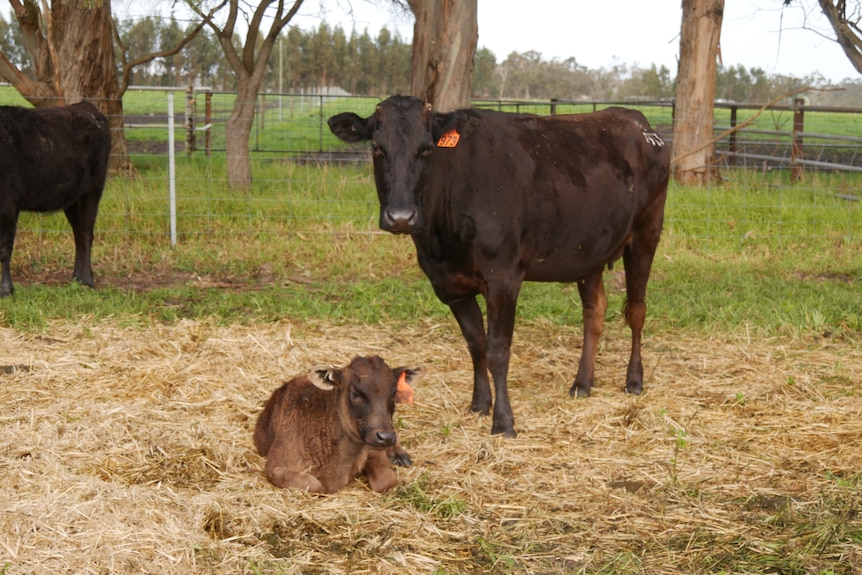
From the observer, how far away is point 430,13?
888 cm

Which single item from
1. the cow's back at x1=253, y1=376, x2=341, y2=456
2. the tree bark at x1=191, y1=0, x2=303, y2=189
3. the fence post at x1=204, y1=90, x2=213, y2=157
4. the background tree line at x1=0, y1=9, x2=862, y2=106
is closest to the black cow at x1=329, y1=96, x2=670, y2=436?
the cow's back at x1=253, y1=376, x2=341, y2=456

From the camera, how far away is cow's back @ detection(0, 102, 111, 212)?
29.2 feet

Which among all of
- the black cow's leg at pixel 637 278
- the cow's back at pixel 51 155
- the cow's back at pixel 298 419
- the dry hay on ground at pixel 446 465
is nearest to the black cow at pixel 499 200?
the black cow's leg at pixel 637 278

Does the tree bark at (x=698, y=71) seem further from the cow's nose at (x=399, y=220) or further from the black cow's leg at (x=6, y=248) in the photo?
the cow's nose at (x=399, y=220)

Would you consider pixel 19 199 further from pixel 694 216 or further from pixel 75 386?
pixel 694 216

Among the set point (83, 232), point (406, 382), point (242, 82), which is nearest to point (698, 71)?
point (242, 82)

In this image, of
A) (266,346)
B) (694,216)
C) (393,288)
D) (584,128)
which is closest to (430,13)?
(393,288)

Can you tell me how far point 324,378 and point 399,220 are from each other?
3.08ft

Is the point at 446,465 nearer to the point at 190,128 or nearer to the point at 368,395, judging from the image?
the point at 368,395

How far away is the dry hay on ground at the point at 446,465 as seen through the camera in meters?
3.95

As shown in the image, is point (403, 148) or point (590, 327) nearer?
point (403, 148)

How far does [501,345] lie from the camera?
5.56m

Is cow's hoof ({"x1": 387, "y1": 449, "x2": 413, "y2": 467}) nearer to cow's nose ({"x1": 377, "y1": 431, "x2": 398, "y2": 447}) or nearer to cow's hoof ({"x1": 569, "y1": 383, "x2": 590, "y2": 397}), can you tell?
cow's nose ({"x1": 377, "y1": 431, "x2": 398, "y2": 447})


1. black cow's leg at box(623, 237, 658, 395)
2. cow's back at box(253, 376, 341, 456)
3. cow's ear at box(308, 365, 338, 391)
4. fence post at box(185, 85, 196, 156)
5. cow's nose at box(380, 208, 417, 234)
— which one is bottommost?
cow's back at box(253, 376, 341, 456)
